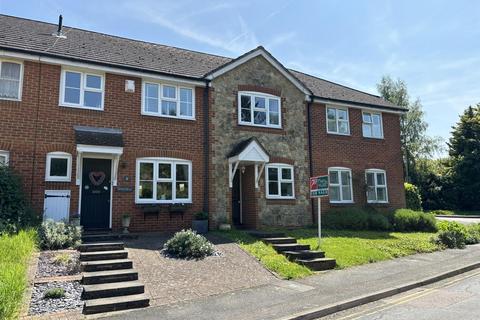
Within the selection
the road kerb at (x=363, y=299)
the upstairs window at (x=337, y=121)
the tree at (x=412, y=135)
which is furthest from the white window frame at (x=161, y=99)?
the tree at (x=412, y=135)

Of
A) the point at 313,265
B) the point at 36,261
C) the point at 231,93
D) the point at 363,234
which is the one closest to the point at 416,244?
the point at 363,234

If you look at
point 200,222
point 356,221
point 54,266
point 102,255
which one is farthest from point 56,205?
point 356,221

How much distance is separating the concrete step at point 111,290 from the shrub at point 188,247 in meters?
2.52

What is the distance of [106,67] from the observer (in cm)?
1352

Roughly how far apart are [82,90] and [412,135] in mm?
37560

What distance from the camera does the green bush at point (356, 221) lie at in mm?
16578

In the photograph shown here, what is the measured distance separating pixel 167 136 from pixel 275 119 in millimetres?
5118

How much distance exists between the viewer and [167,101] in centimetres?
1476

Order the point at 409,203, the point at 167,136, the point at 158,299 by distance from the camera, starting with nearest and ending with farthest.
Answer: the point at 158,299 < the point at 167,136 < the point at 409,203

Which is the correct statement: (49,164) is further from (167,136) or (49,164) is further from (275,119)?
(275,119)

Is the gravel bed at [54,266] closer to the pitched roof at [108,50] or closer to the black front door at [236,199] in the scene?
the pitched roof at [108,50]

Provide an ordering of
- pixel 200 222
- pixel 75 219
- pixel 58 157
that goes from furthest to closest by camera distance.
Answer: pixel 200 222 → pixel 58 157 → pixel 75 219

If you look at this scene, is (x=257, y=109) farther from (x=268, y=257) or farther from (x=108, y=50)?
(x=268, y=257)

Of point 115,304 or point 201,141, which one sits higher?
point 201,141
